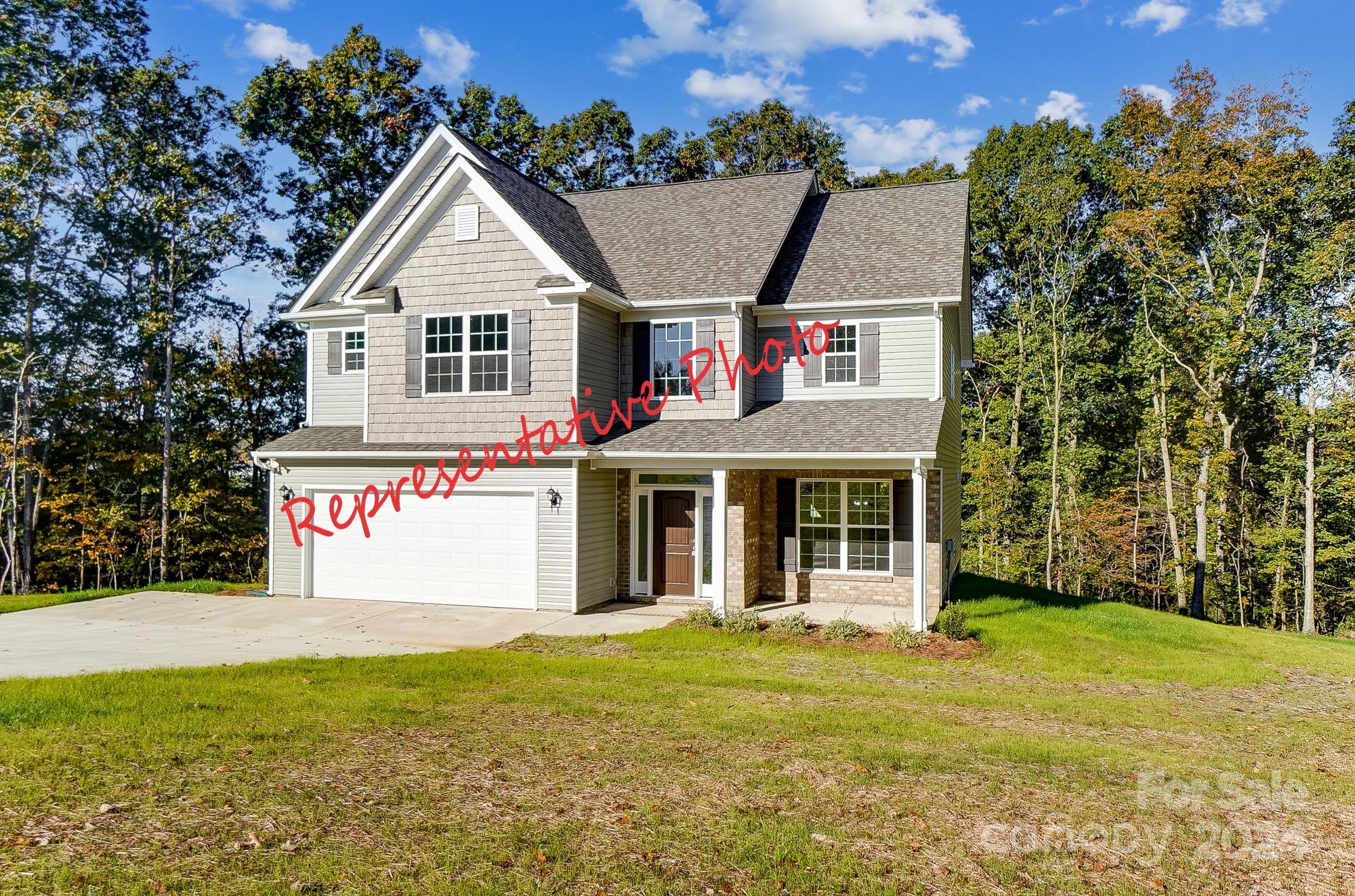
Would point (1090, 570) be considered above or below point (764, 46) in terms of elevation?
Answer: below

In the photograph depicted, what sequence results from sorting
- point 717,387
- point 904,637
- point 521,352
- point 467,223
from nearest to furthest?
point 904,637, point 521,352, point 467,223, point 717,387

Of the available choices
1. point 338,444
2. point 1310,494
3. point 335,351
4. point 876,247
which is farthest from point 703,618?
point 1310,494

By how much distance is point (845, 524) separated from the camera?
51.1ft

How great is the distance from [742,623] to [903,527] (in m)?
4.17

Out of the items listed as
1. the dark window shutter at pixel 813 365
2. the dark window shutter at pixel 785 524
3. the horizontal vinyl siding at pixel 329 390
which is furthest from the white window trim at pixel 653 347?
the horizontal vinyl siding at pixel 329 390

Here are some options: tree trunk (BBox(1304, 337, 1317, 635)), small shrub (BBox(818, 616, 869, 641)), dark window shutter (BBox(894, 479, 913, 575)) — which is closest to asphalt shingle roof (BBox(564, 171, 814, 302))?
dark window shutter (BBox(894, 479, 913, 575))

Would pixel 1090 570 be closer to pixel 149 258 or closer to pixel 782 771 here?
pixel 782 771

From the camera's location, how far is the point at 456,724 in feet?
25.0

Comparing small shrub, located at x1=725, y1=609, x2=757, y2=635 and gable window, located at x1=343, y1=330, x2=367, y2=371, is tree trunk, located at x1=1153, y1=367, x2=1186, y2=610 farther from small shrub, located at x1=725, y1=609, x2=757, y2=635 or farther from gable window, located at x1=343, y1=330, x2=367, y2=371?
gable window, located at x1=343, y1=330, x2=367, y2=371

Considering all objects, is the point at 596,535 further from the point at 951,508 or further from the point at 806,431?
the point at 951,508

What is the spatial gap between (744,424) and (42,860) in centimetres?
1163

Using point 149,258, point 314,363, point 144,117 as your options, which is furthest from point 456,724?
point 144,117

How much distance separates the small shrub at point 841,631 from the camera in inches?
485

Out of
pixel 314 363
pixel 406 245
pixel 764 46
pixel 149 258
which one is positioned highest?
pixel 764 46
